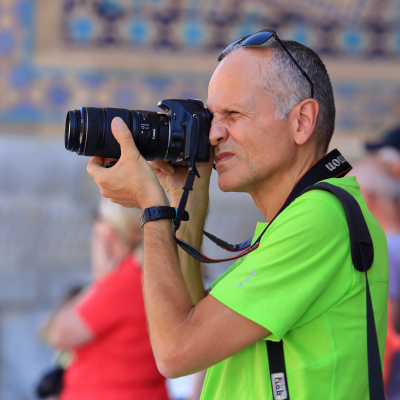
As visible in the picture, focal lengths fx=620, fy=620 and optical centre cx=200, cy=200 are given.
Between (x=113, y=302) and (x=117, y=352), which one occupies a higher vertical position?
(x=113, y=302)

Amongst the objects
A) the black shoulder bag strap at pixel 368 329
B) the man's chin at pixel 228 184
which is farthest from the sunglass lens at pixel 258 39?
the black shoulder bag strap at pixel 368 329

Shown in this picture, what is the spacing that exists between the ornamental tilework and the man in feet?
7.10

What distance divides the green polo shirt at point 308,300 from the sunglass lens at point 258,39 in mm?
348

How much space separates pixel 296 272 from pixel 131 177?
1.22ft

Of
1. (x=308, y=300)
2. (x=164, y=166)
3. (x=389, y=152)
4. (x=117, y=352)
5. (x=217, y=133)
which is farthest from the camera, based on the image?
(x=389, y=152)

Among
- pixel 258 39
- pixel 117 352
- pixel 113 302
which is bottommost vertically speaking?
pixel 117 352

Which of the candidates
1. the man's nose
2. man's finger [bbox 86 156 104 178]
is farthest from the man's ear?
man's finger [bbox 86 156 104 178]

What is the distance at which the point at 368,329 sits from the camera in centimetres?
94

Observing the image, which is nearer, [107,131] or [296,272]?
[296,272]

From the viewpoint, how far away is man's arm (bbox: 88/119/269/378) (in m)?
0.92

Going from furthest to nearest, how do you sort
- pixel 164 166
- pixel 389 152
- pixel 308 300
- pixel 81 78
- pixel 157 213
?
pixel 81 78 < pixel 389 152 < pixel 164 166 < pixel 157 213 < pixel 308 300

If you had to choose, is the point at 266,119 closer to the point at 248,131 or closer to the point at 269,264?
the point at 248,131

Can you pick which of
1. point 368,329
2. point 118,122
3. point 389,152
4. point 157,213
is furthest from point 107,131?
point 389,152

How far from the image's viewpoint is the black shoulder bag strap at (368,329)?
92 centimetres
